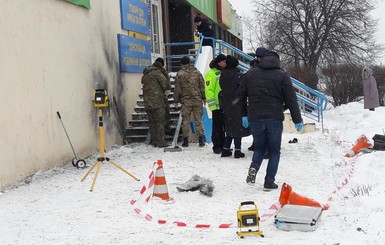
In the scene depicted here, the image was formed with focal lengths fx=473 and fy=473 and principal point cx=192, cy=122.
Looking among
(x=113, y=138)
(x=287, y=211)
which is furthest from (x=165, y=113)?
(x=287, y=211)

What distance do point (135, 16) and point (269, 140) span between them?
7.20 meters

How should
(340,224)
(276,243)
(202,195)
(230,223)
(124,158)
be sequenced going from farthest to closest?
(124,158) → (202,195) → (230,223) → (340,224) → (276,243)

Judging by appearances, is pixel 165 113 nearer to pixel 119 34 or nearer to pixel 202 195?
pixel 119 34

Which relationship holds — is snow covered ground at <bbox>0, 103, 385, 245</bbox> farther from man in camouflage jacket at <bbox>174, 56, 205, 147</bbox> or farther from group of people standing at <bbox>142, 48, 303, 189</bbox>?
man in camouflage jacket at <bbox>174, 56, 205, 147</bbox>

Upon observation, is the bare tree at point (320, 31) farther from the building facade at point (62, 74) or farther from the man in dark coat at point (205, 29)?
the building facade at point (62, 74)

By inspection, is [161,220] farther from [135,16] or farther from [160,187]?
[135,16]

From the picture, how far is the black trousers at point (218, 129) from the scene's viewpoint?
9.14m

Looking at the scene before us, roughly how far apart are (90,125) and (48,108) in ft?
5.42

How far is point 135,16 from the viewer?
12.2 meters

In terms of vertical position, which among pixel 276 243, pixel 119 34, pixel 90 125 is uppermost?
pixel 119 34

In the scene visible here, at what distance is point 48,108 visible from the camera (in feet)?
25.7

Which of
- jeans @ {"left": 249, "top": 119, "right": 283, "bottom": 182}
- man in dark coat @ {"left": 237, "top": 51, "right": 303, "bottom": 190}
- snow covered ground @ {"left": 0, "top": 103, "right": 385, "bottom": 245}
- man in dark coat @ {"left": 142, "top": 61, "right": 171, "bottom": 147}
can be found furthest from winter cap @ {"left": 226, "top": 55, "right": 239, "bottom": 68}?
jeans @ {"left": 249, "top": 119, "right": 283, "bottom": 182}

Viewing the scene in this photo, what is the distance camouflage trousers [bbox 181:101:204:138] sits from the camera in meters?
9.86

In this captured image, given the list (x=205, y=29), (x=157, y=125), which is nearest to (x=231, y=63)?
(x=157, y=125)
